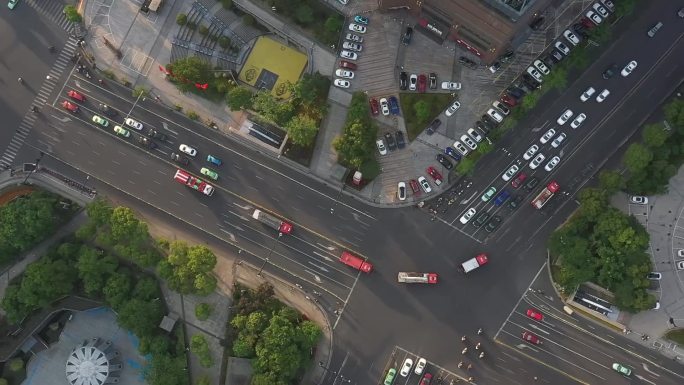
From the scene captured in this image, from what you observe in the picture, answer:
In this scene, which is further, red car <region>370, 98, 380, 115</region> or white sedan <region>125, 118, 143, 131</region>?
white sedan <region>125, 118, 143, 131</region>

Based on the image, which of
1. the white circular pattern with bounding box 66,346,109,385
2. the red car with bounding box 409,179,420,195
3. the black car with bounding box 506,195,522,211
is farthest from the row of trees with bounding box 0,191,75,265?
the black car with bounding box 506,195,522,211

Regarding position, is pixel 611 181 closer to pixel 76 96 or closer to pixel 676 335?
pixel 676 335

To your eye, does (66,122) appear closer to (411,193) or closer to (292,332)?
(292,332)

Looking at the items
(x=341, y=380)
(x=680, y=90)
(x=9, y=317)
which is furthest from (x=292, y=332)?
(x=680, y=90)

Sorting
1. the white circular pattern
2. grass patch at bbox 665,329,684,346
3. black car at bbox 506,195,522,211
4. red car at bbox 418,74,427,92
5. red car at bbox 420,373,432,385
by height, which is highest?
red car at bbox 418,74,427,92

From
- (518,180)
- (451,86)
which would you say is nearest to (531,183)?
(518,180)

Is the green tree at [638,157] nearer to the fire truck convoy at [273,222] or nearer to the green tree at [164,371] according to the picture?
the fire truck convoy at [273,222]

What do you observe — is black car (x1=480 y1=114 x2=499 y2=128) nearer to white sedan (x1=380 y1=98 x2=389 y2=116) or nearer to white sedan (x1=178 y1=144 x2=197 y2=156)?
white sedan (x1=380 y1=98 x2=389 y2=116)

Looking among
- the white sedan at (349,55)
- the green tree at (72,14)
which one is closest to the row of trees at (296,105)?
the white sedan at (349,55)
